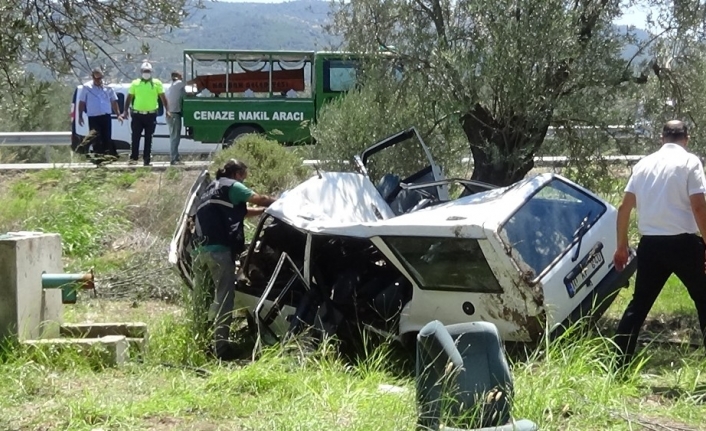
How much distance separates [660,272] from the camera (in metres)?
6.62

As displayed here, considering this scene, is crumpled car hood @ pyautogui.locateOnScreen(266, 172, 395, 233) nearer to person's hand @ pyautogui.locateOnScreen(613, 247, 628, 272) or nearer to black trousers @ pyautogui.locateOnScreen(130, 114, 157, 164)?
person's hand @ pyautogui.locateOnScreen(613, 247, 628, 272)

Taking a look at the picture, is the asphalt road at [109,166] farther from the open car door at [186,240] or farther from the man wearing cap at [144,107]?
the open car door at [186,240]

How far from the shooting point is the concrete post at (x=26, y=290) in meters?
7.45

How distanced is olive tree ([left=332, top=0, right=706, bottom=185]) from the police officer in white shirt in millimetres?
2222

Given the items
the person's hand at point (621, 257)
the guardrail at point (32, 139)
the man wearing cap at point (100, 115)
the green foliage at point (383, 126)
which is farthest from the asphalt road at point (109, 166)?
the person's hand at point (621, 257)

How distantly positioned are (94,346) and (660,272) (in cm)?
390

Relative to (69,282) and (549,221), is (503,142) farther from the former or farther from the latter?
(69,282)

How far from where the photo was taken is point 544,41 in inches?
339

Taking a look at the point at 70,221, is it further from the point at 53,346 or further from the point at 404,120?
the point at 53,346

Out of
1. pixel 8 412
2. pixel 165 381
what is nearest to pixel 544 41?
pixel 165 381

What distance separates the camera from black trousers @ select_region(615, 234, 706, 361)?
651 cm

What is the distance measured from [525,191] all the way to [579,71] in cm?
180

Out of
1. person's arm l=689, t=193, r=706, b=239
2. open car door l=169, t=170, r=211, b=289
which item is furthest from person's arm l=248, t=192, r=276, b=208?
person's arm l=689, t=193, r=706, b=239

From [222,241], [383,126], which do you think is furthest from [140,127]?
[222,241]
